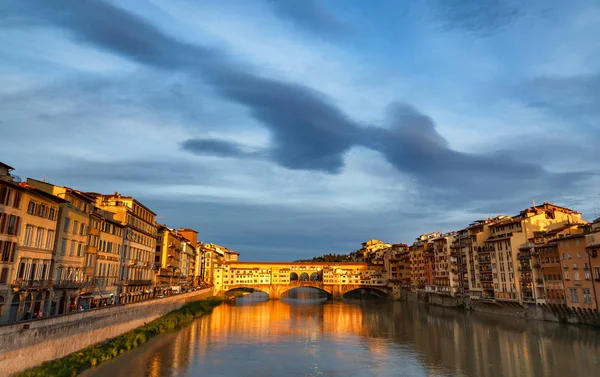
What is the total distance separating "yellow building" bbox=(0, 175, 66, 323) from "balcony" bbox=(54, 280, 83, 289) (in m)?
0.86

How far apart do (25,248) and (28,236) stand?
100 cm

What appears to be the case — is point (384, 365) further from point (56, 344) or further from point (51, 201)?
point (51, 201)

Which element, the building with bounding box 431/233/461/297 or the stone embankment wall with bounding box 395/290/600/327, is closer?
the stone embankment wall with bounding box 395/290/600/327

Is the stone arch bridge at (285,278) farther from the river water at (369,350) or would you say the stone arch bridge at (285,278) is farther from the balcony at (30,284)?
the balcony at (30,284)

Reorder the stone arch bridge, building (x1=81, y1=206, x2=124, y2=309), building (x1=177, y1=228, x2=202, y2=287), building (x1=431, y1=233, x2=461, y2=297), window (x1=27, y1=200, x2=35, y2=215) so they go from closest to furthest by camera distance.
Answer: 1. window (x1=27, y1=200, x2=35, y2=215)
2. building (x1=81, y1=206, x2=124, y2=309)
3. building (x1=431, y1=233, x2=461, y2=297)
4. building (x1=177, y1=228, x2=202, y2=287)
5. the stone arch bridge

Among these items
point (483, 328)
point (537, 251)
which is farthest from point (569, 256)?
point (483, 328)

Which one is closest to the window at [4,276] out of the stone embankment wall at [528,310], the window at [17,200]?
the window at [17,200]

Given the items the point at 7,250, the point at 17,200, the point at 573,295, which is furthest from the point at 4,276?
the point at 573,295

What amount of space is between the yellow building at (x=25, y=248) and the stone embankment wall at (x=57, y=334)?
404 centimetres

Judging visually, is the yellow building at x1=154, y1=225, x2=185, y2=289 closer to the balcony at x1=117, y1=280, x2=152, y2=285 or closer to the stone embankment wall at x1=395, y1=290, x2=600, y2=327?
the balcony at x1=117, y1=280, x2=152, y2=285

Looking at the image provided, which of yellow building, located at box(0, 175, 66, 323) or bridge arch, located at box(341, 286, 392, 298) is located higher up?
yellow building, located at box(0, 175, 66, 323)

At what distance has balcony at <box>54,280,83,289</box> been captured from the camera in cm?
3509

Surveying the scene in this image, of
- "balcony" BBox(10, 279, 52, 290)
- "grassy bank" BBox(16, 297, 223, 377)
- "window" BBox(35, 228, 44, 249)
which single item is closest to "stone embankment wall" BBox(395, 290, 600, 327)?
"grassy bank" BBox(16, 297, 223, 377)

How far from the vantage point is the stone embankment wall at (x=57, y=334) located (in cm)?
2085
